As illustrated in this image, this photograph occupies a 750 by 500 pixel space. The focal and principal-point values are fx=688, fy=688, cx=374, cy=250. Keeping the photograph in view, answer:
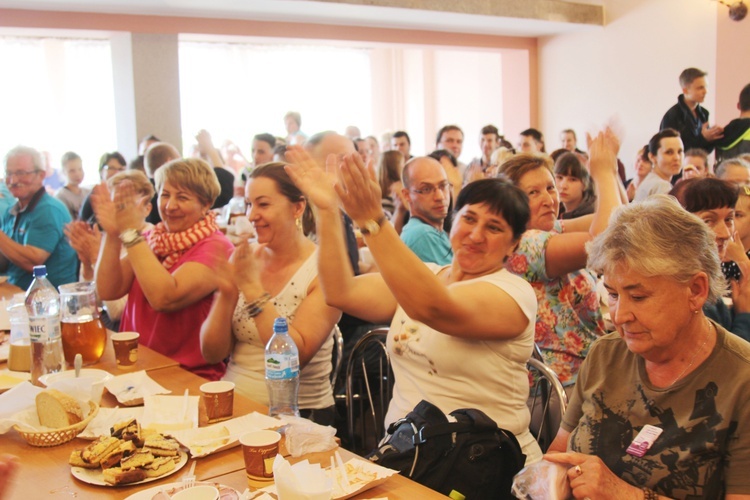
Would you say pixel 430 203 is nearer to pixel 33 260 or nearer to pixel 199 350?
pixel 199 350

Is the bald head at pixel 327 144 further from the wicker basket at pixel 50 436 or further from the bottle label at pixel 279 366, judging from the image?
the wicker basket at pixel 50 436

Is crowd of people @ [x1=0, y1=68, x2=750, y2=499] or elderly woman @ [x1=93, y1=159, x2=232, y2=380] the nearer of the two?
crowd of people @ [x1=0, y1=68, x2=750, y2=499]

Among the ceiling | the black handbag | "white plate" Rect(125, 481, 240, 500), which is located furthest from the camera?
the ceiling

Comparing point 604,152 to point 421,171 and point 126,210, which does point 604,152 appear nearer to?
point 421,171

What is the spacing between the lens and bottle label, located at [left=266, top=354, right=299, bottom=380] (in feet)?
6.10

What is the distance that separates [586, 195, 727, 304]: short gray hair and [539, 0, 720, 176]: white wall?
7.26 metres

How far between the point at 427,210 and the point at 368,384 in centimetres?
118

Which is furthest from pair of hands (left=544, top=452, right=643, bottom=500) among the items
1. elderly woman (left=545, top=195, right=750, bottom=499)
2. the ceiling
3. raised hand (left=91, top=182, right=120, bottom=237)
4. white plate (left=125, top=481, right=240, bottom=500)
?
the ceiling

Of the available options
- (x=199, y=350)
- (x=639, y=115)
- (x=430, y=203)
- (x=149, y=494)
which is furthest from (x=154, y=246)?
(x=639, y=115)

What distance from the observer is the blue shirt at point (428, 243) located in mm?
3330

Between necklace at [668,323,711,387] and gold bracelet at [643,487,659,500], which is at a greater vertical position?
necklace at [668,323,711,387]

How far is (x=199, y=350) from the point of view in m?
2.65

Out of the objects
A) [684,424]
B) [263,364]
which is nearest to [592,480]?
[684,424]

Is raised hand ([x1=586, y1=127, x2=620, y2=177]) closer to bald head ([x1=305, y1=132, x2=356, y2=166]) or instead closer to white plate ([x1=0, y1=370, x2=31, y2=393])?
bald head ([x1=305, y1=132, x2=356, y2=166])
